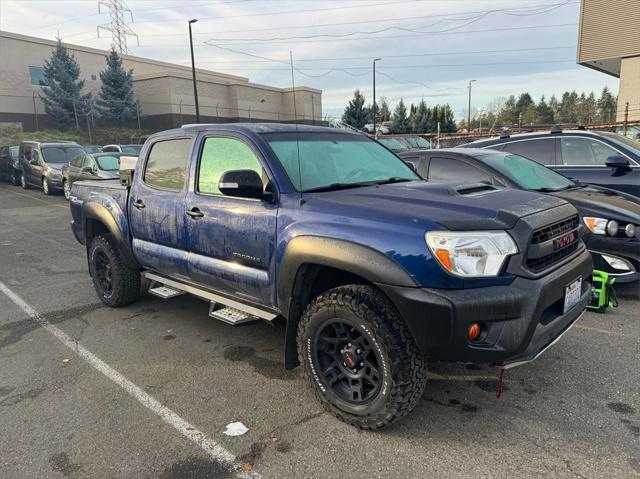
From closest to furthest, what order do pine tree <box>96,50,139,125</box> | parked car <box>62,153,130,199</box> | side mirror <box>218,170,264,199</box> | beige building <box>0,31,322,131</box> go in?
side mirror <box>218,170,264,199</box> → parked car <box>62,153,130,199</box> → beige building <box>0,31,322,131</box> → pine tree <box>96,50,139,125</box>

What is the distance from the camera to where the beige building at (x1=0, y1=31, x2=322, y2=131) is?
36281 mm

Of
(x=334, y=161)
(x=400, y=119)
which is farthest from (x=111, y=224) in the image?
(x=400, y=119)

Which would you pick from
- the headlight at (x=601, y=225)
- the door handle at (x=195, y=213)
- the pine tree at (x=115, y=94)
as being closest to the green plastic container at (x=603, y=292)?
the headlight at (x=601, y=225)

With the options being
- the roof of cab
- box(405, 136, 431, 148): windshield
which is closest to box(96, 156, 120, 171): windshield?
the roof of cab

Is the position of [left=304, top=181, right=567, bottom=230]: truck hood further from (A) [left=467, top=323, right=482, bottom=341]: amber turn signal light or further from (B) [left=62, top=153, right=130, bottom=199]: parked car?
(B) [left=62, top=153, right=130, bottom=199]: parked car

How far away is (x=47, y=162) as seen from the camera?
15812 mm

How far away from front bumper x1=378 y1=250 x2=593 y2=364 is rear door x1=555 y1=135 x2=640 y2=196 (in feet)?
15.1

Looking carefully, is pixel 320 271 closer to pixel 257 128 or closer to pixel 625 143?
pixel 257 128

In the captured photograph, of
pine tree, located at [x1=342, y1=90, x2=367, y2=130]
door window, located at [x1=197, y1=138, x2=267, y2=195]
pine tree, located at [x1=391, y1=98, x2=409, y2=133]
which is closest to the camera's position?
door window, located at [x1=197, y1=138, x2=267, y2=195]

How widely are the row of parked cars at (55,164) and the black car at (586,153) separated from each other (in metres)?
9.79

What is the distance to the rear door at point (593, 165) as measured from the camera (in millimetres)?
6188

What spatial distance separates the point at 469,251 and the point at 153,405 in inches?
89.9

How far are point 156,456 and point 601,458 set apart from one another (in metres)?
2.42

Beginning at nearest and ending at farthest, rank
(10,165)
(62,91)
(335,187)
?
(335,187)
(10,165)
(62,91)
